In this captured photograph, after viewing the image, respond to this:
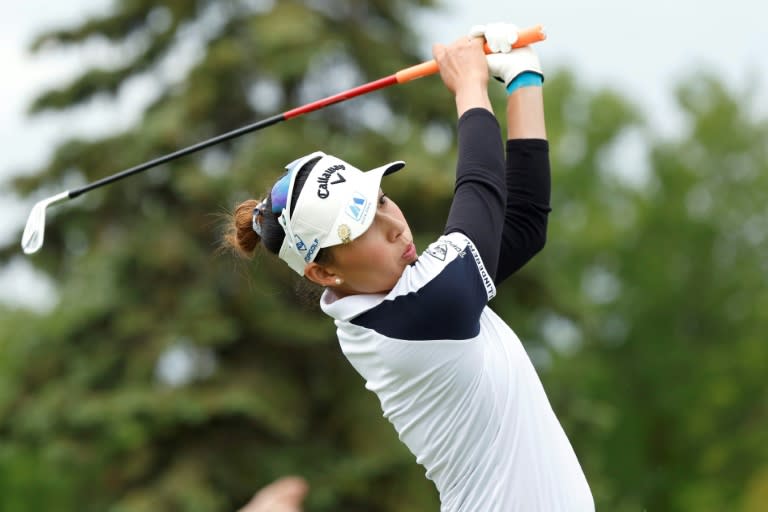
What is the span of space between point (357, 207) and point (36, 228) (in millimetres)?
1606

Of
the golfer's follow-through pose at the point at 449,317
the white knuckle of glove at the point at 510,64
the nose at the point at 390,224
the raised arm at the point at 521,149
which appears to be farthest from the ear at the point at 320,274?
the white knuckle of glove at the point at 510,64

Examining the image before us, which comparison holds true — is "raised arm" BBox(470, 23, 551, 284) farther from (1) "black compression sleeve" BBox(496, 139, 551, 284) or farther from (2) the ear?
(2) the ear

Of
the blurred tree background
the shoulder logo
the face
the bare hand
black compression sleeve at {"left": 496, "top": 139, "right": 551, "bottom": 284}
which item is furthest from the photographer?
the blurred tree background

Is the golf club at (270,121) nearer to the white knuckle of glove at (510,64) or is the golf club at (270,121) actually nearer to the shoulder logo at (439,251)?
the white knuckle of glove at (510,64)

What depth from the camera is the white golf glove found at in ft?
10.5

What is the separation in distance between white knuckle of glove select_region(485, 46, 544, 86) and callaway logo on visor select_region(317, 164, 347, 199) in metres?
0.51

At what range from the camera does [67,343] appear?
1412 centimetres

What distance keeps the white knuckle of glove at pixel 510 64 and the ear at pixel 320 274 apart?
0.69 metres

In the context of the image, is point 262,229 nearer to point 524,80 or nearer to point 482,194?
point 482,194

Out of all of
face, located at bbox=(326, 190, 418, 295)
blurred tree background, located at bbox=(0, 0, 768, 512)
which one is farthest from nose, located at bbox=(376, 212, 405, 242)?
blurred tree background, located at bbox=(0, 0, 768, 512)

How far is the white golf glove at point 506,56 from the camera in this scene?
3205 mm

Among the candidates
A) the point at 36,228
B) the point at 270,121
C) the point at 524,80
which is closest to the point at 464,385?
the point at 524,80

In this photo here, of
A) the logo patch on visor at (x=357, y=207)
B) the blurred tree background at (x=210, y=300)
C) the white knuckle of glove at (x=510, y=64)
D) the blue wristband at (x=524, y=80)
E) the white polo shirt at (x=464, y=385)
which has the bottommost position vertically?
the blurred tree background at (x=210, y=300)

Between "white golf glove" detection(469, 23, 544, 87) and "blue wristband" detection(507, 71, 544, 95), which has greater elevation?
"white golf glove" detection(469, 23, 544, 87)
